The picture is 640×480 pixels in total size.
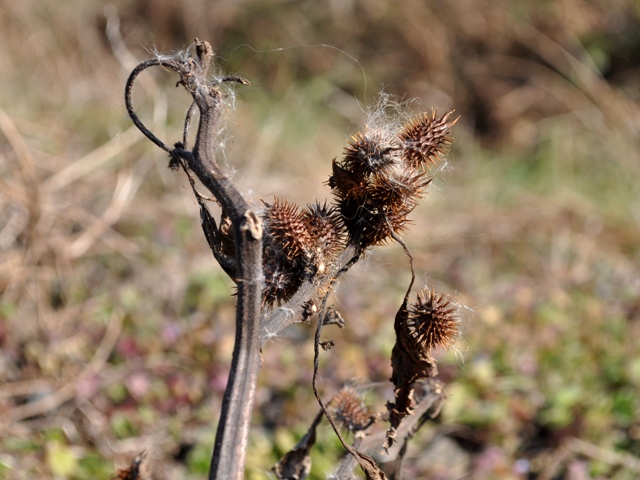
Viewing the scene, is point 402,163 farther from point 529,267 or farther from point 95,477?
point 529,267

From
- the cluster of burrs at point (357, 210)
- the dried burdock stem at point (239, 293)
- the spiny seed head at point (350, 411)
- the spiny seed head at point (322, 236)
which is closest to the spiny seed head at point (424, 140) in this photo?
the cluster of burrs at point (357, 210)

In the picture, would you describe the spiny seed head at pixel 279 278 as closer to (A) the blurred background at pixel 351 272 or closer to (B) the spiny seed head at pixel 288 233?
(B) the spiny seed head at pixel 288 233

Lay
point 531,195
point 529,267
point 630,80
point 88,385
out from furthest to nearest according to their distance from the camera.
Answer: point 630,80 → point 531,195 → point 529,267 → point 88,385

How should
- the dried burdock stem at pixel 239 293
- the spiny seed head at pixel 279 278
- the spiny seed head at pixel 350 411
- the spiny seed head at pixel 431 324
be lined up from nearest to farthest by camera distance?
1. the dried burdock stem at pixel 239 293
2. the spiny seed head at pixel 279 278
3. the spiny seed head at pixel 431 324
4. the spiny seed head at pixel 350 411

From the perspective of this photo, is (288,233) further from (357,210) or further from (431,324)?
(431,324)

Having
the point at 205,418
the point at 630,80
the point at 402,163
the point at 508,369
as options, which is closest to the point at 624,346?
the point at 508,369

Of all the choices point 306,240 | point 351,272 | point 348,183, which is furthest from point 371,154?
point 351,272
